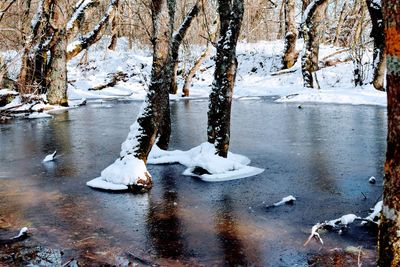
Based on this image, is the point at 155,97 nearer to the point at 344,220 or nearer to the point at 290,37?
the point at 344,220

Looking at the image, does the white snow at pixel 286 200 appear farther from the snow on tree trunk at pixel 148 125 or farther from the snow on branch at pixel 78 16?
the snow on branch at pixel 78 16

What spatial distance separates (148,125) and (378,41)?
45.9 ft

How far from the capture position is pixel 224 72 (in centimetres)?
905

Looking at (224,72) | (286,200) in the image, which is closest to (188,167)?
(224,72)

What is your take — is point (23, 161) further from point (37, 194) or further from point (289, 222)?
point (289, 222)

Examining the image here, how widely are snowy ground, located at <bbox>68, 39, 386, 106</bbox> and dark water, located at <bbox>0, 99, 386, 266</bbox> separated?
8.08 meters

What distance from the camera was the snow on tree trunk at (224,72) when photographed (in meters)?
8.95

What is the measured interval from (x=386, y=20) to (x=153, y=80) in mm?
5799

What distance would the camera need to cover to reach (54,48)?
861 inches

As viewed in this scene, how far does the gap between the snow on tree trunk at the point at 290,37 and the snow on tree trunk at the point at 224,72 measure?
2043 cm

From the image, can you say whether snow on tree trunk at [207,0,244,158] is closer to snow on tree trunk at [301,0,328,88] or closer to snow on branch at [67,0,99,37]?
snow on branch at [67,0,99,37]

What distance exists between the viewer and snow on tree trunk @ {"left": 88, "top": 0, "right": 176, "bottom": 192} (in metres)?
8.07

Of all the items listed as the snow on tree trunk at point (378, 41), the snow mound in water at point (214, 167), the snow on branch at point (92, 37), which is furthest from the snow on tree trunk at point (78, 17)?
the snow mound in water at point (214, 167)

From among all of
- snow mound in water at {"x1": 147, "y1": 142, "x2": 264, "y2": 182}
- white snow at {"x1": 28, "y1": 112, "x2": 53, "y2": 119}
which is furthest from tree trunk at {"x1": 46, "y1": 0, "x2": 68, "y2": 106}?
snow mound in water at {"x1": 147, "y1": 142, "x2": 264, "y2": 182}
